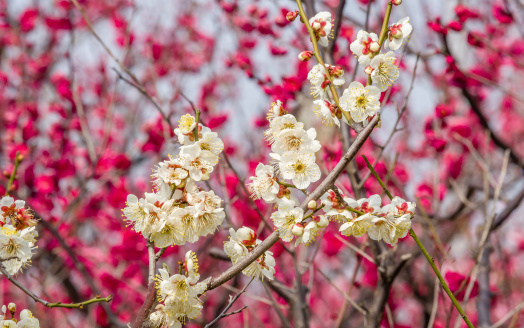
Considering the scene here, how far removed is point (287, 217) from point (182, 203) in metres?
0.33

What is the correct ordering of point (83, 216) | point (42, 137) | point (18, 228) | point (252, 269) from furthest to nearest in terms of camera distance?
point (42, 137), point (83, 216), point (18, 228), point (252, 269)

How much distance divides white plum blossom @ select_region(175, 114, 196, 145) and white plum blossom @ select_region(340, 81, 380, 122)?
49cm

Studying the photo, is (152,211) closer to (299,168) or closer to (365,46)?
(299,168)

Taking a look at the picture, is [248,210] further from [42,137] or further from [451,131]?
[42,137]

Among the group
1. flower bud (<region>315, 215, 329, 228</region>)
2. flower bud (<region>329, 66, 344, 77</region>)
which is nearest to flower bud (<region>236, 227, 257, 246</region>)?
flower bud (<region>315, 215, 329, 228</region>)

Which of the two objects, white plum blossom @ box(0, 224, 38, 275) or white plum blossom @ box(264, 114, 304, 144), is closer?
white plum blossom @ box(264, 114, 304, 144)

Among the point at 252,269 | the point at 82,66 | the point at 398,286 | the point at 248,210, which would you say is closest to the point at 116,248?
the point at 248,210

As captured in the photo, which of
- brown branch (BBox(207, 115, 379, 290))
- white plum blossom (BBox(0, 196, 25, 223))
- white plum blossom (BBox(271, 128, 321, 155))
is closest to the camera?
brown branch (BBox(207, 115, 379, 290))

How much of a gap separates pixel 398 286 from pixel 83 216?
3.80 meters

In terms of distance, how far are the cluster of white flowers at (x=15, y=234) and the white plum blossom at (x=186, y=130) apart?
604 mm

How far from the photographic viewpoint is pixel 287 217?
1391 millimetres

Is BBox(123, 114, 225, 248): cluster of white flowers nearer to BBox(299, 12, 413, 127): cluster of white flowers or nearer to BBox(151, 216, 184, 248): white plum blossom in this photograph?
BBox(151, 216, 184, 248): white plum blossom

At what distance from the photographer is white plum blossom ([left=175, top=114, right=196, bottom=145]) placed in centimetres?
150

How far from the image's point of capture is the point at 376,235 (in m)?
1.46
